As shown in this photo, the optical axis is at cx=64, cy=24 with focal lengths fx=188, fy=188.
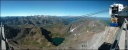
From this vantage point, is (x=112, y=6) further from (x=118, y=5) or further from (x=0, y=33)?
(x=0, y=33)

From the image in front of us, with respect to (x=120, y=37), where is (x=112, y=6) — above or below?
above

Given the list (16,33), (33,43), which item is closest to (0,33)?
(33,43)

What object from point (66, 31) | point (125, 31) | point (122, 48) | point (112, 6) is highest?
point (112, 6)

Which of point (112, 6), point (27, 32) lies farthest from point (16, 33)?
point (112, 6)

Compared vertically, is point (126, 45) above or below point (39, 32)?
above

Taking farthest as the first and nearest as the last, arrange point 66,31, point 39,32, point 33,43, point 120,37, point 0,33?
point 66,31 < point 39,32 < point 33,43 < point 120,37 < point 0,33

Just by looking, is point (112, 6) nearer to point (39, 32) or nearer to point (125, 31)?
point (125, 31)

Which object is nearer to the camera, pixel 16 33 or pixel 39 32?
pixel 39 32

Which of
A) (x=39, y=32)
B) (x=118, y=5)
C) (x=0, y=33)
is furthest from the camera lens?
(x=39, y=32)

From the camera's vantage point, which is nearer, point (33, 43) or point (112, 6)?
point (112, 6)
